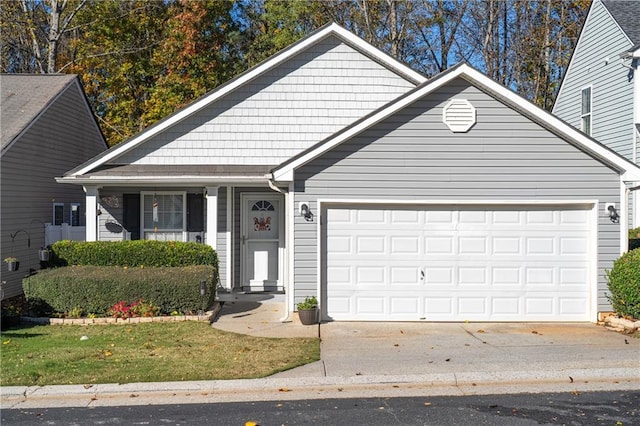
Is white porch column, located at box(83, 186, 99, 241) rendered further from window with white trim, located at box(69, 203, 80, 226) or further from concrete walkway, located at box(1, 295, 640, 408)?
concrete walkway, located at box(1, 295, 640, 408)

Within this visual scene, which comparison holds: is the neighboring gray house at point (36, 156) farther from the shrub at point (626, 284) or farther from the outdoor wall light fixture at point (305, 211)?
the shrub at point (626, 284)

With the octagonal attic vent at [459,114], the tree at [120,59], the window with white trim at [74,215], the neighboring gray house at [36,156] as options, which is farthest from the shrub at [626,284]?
the tree at [120,59]

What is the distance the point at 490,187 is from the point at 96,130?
13.8 m

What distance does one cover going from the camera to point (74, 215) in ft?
62.0

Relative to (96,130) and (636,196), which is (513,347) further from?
(96,130)

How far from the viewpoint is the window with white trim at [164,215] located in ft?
50.5

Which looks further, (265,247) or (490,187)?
(265,247)

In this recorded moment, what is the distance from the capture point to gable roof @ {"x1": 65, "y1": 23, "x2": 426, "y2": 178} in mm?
14922

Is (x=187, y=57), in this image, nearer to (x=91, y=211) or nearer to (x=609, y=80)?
(x=91, y=211)

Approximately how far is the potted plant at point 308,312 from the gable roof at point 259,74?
19.4 ft

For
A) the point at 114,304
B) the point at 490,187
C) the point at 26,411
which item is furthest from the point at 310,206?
the point at 26,411

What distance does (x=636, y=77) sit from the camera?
57.4 feet

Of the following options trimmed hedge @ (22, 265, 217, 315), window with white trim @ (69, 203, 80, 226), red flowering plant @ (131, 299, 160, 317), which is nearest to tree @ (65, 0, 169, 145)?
window with white trim @ (69, 203, 80, 226)

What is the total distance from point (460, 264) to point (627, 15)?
39.9 ft
